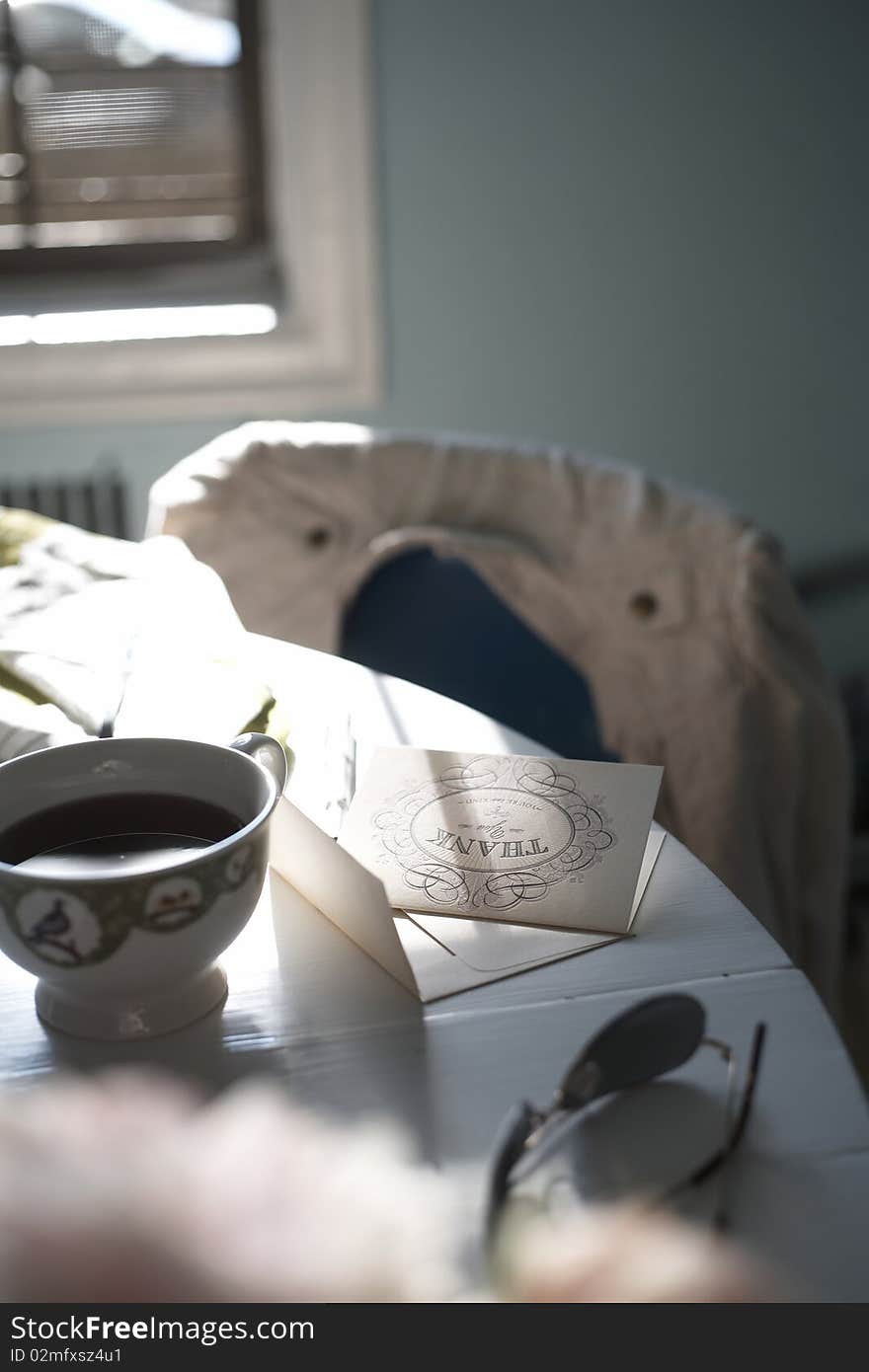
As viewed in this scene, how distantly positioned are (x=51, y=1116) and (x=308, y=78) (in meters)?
1.88

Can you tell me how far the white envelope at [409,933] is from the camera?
478mm

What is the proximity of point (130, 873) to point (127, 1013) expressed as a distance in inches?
2.6

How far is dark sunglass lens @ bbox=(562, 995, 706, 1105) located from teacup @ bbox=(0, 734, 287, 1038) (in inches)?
5.4

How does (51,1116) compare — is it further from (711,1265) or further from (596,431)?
(596,431)

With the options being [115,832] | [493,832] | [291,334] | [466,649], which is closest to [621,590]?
[466,649]

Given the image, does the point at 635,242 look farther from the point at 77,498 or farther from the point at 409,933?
the point at 409,933

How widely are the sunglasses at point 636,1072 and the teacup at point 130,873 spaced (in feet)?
0.43

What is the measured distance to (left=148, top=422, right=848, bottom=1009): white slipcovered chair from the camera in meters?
1.11

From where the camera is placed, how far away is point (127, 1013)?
1.49 ft

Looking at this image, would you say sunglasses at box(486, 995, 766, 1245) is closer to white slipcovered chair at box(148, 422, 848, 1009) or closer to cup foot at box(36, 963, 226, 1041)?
cup foot at box(36, 963, 226, 1041)

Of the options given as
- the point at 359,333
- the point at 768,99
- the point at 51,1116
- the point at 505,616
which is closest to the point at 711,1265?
the point at 51,1116

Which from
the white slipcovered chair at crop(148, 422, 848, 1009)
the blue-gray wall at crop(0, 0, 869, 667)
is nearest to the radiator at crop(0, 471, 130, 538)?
the blue-gray wall at crop(0, 0, 869, 667)

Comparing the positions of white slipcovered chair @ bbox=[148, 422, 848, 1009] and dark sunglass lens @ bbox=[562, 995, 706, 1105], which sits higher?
dark sunglass lens @ bbox=[562, 995, 706, 1105]

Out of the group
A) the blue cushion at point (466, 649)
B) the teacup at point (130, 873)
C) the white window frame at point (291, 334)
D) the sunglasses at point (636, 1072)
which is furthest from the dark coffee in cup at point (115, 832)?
the white window frame at point (291, 334)
